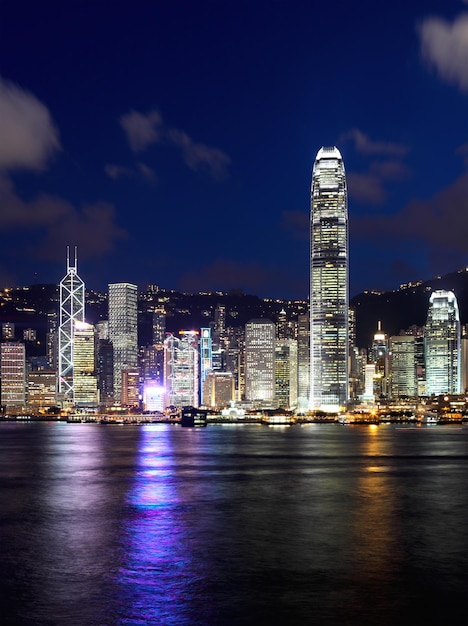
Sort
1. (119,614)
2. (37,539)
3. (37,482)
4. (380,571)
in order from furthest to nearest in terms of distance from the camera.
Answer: (37,482) < (37,539) < (380,571) < (119,614)

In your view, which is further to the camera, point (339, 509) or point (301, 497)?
point (301, 497)

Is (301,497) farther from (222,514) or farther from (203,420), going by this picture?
(203,420)

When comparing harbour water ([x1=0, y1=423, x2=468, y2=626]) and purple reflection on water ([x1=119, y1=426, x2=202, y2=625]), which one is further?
harbour water ([x1=0, y1=423, x2=468, y2=626])

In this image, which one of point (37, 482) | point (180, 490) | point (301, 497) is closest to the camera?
point (301, 497)

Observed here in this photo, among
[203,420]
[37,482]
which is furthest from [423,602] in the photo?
[203,420]

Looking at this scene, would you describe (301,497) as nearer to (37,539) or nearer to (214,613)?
(37,539)

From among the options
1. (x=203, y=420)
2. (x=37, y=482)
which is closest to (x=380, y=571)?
(x=37, y=482)

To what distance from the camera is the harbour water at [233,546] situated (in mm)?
25609

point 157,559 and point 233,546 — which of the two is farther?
point 233,546

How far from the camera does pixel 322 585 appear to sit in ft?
93.8

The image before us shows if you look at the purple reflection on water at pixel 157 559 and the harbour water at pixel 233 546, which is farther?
the harbour water at pixel 233 546

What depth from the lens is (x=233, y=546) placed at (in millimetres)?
36000

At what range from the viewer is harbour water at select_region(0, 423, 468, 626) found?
25.6 meters

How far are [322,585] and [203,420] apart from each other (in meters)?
170
